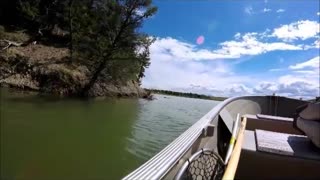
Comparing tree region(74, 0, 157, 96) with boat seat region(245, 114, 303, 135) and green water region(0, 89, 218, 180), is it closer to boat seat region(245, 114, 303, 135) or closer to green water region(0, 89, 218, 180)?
green water region(0, 89, 218, 180)

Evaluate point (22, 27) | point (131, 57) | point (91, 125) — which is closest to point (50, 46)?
point (22, 27)

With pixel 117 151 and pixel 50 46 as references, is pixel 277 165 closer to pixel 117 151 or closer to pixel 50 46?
pixel 117 151

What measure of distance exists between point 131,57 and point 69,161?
16012mm

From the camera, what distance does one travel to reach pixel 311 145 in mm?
2566

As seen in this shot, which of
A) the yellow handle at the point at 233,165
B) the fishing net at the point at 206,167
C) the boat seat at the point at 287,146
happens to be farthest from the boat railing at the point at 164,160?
the boat seat at the point at 287,146

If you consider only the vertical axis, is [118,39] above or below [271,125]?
above

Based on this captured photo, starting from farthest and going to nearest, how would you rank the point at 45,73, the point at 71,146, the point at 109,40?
1. the point at 109,40
2. the point at 45,73
3. the point at 71,146

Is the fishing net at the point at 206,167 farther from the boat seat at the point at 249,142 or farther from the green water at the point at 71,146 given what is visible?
the green water at the point at 71,146

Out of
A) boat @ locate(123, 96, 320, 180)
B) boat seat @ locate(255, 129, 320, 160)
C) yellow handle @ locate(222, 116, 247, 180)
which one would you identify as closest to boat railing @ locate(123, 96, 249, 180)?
boat @ locate(123, 96, 320, 180)

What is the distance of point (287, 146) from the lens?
8.20ft

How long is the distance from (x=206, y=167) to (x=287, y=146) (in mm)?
728

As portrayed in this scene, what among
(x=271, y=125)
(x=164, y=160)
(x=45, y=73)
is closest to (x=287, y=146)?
(x=164, y=160)

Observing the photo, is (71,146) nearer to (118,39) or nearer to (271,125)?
(271,125)

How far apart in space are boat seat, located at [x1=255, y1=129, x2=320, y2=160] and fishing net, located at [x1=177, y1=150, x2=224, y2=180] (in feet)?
1.27
